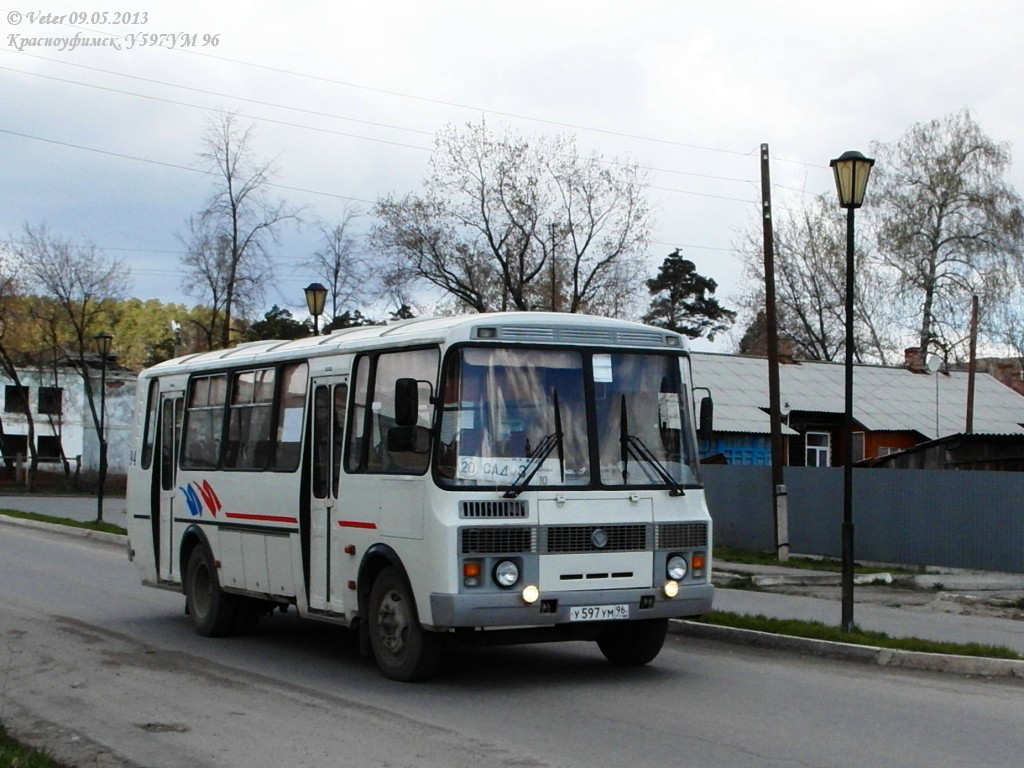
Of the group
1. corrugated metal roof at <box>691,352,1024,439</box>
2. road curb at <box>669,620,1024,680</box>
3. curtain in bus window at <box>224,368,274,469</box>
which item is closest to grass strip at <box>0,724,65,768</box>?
curtain in bus window at <box>224,368,274,469</box>

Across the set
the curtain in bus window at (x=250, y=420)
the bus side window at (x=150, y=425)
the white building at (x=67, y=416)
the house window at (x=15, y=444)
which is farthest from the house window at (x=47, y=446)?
the curtain in bus window at (x=250, y=420)

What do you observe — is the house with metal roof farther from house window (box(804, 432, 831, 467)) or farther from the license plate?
the license plate

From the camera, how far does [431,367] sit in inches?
425

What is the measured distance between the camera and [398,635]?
1102 centimetres

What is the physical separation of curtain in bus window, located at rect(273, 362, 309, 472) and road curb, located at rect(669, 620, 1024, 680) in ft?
15.6

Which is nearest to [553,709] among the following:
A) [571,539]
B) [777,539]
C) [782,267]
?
[571,539]

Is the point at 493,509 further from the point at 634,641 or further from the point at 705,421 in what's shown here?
the point at 634,641

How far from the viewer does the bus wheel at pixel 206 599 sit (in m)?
14.3

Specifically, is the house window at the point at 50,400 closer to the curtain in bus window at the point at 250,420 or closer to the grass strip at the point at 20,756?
the curtain in bus window at the point at 250,420

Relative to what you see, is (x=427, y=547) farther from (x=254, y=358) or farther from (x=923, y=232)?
(x=923, y=232)

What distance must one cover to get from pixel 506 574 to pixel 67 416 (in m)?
78.6

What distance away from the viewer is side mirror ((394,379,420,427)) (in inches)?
407

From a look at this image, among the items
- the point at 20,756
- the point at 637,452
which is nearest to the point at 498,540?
the point at 637,452

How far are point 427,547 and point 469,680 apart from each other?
1.51 meters
